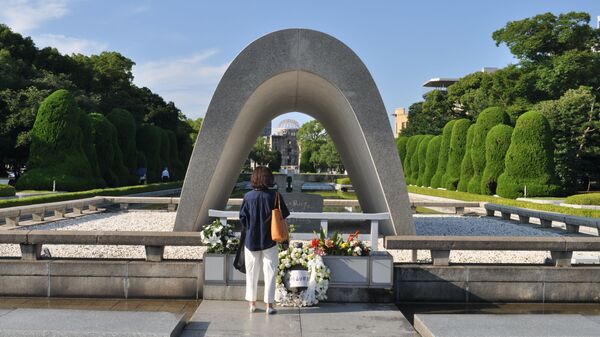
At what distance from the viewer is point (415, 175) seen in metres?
46.9

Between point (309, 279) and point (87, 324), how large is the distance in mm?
2510

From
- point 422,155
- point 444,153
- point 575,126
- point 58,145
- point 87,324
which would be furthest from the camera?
point 422,155

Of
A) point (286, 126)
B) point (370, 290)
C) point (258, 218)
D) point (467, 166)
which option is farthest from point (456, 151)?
point (286, 126)

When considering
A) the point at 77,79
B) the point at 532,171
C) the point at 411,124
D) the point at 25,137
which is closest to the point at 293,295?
the point at 532,171

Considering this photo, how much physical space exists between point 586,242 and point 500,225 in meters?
8.75

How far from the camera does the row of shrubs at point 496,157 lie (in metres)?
25.7

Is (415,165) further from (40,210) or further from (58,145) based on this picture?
(40,210)

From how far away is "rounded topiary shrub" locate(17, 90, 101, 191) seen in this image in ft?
78.0

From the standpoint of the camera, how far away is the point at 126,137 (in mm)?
33344

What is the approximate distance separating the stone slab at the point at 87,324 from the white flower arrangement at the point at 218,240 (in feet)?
4.09

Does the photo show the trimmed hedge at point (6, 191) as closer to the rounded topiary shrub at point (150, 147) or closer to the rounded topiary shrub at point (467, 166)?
the rounded topiary shrub at point (150, 147)

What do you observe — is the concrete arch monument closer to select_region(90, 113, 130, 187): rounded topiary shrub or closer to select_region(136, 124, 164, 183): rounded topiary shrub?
select_region(90, 113, 130, 187): rounded topiary shrub

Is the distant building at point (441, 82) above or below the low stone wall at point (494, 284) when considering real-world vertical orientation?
above

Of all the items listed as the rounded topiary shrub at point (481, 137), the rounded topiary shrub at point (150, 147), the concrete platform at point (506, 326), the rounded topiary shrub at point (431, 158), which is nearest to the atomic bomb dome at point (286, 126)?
the rounded topiary shrub at point (431, 158)
